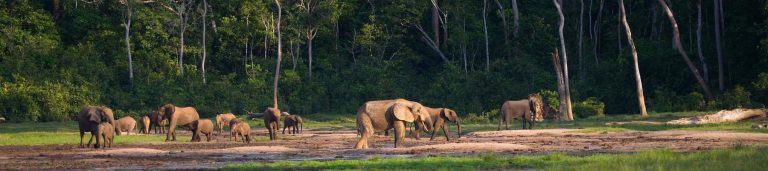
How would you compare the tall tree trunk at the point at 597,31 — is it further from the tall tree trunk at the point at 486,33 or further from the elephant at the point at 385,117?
the elephant at the point at 385,117

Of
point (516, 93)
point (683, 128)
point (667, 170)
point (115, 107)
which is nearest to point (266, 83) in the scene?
point (115, 107)

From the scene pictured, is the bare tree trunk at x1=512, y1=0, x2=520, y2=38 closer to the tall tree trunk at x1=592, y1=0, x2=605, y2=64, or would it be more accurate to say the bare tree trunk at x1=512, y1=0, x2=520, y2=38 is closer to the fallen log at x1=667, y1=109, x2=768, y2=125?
the tall tree trunk at x1=592, y1=0, x2=605, y2=64

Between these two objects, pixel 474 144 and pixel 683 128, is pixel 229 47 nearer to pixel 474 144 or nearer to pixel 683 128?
pixel 683 128

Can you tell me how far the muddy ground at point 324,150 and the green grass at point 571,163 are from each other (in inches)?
100

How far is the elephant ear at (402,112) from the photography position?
115ft

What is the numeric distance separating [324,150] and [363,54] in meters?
46.3

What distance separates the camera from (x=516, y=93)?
6819 centimetres

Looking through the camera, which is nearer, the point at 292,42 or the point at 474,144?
the point at 474,144

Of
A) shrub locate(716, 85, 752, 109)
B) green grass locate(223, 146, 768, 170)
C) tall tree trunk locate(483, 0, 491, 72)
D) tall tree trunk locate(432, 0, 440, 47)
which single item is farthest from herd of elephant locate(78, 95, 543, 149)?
tall tree trunk locate(432, 0, 440, 47)

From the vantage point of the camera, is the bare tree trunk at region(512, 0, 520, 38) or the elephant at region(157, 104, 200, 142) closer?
the elephant at region(157, 104, 200, 142)

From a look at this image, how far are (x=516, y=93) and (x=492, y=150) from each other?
37.3 m

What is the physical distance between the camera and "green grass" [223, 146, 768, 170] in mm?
21594

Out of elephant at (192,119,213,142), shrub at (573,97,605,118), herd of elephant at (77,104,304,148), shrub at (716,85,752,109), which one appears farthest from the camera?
shrub at (573,97,605,118)

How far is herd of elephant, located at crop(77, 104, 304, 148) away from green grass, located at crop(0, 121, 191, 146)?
73cm
